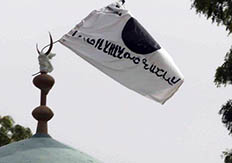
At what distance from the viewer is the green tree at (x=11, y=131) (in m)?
20.1

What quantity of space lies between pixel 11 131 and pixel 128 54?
12290 mm

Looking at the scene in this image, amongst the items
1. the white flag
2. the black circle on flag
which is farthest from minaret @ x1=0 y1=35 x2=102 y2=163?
the black circle on flag

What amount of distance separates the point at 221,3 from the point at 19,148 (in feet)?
30.4

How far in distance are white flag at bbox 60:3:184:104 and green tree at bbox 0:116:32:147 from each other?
11593 millimetres

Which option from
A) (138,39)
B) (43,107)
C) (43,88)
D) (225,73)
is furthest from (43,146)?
(225,73)

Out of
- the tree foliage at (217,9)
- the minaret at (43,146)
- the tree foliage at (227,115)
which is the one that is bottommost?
the minaret at (43,146)

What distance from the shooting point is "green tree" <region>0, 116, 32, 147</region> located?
66.0 feet

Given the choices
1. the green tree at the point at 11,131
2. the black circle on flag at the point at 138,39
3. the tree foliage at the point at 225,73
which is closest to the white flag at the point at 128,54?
the black circle on flag at the point at 138,39

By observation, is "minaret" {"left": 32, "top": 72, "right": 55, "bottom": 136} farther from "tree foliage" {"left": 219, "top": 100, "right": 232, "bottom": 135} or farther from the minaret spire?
"tree foliage" {"left": 219, "top": 100, "right": 232, "bottom": 135}

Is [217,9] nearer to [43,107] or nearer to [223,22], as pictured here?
[223,22]

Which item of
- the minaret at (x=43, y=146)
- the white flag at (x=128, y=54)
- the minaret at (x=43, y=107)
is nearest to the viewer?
the minaret at (x=43, y=146)

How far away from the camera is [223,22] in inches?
607

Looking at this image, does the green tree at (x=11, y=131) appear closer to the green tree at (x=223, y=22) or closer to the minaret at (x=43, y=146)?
the green tree at (x=223, y=22)

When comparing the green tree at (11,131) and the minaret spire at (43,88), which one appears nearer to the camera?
the minaret spire at (43,88)
